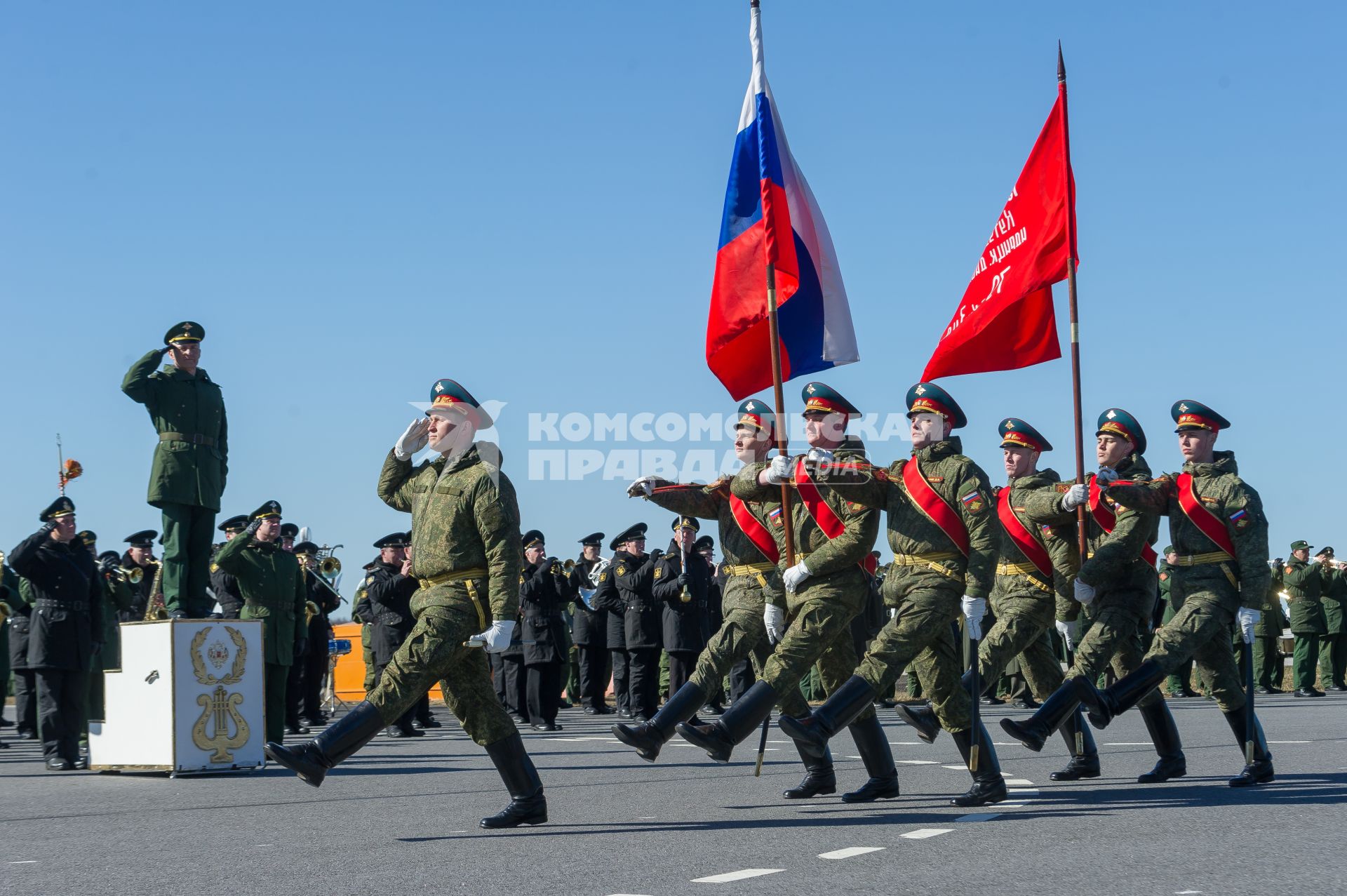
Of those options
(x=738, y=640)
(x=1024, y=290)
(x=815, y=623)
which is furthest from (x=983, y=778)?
(x=1024, y=290)

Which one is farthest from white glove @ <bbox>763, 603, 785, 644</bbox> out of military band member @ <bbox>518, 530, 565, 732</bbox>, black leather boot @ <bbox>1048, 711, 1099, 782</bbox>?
military band member @ <bbox>518, 530, 565, 732</bbox>

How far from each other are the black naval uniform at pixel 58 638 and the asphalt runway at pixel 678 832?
1.65 feet

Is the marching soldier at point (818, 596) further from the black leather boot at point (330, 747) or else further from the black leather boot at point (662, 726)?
the black leather boot at point (330, 747)

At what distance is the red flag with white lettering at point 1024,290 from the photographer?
11.4 meters

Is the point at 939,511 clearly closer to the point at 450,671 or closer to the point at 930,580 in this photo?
the point at 930,580

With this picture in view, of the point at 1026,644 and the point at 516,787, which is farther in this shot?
the point at 1026,644

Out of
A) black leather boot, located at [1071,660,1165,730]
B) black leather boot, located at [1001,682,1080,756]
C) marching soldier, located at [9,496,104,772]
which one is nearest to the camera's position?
black leather boot, located at [1001,682,1080,756]

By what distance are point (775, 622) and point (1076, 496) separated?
2034 millimetres

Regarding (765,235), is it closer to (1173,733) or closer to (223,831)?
(1173,733)

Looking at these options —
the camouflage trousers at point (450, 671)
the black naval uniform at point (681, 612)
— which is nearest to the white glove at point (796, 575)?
the camouflage trousers at point (450, 671)

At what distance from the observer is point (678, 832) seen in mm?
7605

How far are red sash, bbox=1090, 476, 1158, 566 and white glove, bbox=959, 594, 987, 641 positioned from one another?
1.38 meters

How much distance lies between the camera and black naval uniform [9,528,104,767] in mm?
12305

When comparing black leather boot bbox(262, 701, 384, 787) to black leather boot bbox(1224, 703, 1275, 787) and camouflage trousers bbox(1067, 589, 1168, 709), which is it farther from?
black leather boot bbox(1224, 703, 1275, 787)
